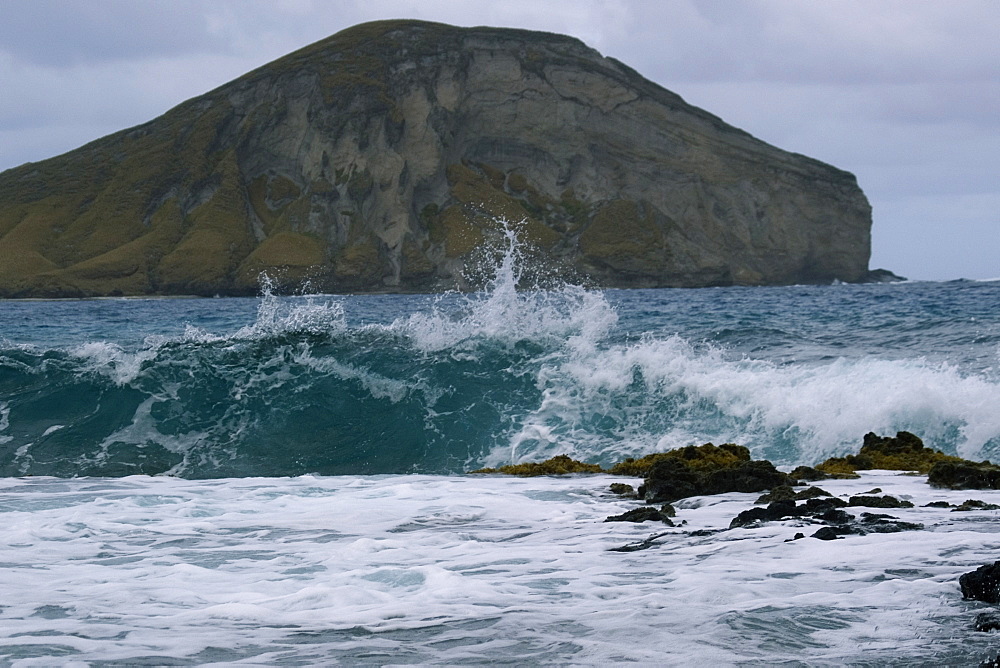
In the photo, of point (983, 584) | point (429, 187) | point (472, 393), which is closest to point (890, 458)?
point (983, 584)

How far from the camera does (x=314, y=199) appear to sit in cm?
12100

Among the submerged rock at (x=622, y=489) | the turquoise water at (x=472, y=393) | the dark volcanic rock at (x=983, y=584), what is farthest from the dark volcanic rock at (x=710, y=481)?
the turquoise water at (x=472, y=393)

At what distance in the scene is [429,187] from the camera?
409 ft

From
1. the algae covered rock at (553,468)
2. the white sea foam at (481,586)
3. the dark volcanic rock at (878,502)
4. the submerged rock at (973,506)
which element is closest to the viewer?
the white sea foam at (481,586)

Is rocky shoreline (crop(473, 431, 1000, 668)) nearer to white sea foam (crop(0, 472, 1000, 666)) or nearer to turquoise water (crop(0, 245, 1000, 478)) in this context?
white sea foam (crop(0, 472, 1000, 666))

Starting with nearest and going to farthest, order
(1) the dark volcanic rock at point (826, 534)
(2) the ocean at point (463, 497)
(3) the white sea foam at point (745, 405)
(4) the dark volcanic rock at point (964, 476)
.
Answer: (2) the ocean at point (463, 497) < (1) the dark volcanic rock at point (826, 534) < (4) the dark volcanic rock at point (964, 476) < (3) the white sea foam at point (745, 405)

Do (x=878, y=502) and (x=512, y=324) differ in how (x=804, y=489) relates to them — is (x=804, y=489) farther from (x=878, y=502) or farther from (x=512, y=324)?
(x=512, y=324)

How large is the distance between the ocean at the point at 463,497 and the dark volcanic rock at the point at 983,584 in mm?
95

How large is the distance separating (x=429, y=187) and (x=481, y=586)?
11999cm

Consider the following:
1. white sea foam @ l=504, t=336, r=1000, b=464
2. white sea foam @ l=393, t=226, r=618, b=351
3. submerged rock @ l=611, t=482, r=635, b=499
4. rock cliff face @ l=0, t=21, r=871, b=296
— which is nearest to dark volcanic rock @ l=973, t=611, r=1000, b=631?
submerged rock @ l=611, t=482, r=635, b=499

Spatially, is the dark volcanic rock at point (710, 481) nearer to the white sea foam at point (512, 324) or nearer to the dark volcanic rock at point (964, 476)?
the dark volcanic rock at point (964, 476)

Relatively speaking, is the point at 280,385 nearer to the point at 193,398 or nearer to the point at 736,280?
the point at 193,398

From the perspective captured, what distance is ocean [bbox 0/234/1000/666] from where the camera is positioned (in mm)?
5316

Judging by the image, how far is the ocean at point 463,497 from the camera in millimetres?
5316
